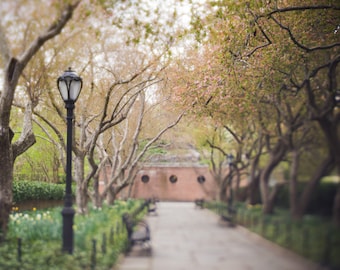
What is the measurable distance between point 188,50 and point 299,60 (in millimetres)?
2538

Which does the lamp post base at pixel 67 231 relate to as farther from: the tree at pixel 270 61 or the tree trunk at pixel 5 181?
the tree at pixel 270 61

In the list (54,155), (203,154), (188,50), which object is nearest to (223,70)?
(188,50)

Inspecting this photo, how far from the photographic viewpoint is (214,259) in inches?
366

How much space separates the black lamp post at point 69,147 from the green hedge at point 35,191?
4740 millimetres

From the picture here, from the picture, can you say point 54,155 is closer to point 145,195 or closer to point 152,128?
point 152,128

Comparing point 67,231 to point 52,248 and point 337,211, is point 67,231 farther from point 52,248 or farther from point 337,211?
point 337,211

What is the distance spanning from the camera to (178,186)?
32156mm

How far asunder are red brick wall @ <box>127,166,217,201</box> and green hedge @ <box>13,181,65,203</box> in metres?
9.18

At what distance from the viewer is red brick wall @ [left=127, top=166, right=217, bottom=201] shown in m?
24.5

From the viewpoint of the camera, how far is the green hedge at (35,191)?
39.9 ft

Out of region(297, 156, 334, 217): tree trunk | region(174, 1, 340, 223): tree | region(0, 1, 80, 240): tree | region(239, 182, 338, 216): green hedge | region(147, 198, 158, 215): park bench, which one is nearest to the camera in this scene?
region(239, 182, 338, 216): green hedge

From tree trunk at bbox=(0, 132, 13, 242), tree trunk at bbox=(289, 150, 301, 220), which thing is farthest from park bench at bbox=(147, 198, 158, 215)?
tree trunk at bbox=(289, 150, 301, 220)

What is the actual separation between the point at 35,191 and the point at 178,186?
786 inches

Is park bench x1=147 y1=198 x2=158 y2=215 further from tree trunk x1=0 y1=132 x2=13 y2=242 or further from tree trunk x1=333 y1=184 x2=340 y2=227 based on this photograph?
tree trunk x1=333 y1=184 x2=340 y2=227
